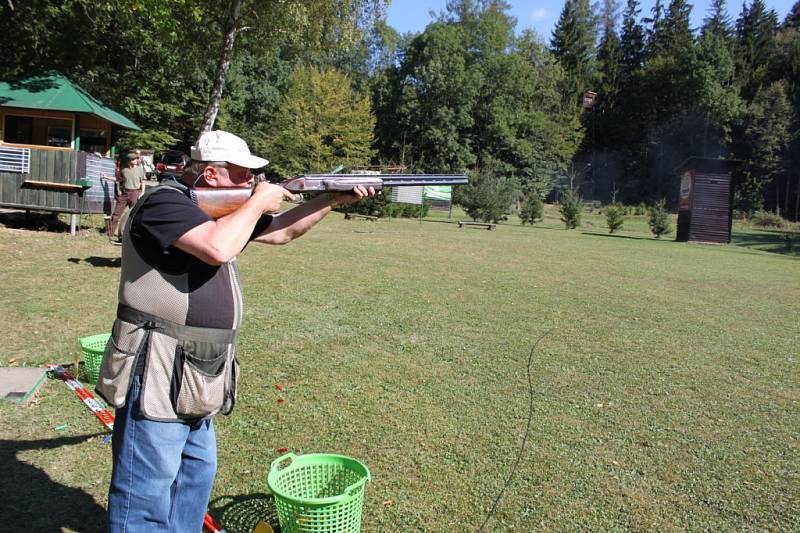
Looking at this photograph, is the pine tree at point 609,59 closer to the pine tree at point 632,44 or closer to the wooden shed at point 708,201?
the pine tree at point 632,44

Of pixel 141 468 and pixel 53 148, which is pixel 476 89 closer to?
pixel 53 148

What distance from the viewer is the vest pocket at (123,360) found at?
2637 mm

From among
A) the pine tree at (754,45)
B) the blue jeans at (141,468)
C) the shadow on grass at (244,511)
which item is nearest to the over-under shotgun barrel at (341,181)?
the blue jeans at (141,468)

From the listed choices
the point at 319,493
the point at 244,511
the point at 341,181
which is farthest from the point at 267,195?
the point at 244,511

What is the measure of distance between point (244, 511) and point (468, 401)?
2.65m

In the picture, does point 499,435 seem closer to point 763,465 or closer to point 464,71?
point 763,465

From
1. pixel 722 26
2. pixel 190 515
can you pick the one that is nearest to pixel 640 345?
pixel 190 515

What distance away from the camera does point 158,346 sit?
263 centimetres

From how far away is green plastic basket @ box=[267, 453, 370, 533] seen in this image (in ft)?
10.4

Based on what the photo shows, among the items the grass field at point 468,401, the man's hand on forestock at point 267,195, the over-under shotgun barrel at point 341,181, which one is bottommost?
the grass field at point 468,401

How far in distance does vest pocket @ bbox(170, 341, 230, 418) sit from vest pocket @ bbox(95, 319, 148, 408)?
0.17 m

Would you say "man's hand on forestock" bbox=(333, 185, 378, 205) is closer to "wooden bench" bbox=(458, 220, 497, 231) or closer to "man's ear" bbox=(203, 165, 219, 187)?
"man's ear" bbox=(203, 165, 219, 187)

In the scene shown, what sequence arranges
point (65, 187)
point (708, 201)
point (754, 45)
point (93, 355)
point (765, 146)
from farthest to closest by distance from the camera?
point (754, 45)
point (765, 146)
point (708, 201)
point (65, 187)
point (93, 355)

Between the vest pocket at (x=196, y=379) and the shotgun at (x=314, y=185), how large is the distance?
61cm
